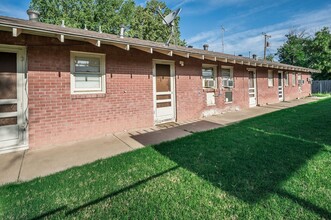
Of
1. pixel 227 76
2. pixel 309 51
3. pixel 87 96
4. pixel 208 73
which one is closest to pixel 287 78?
pixel 227 76

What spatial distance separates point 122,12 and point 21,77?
78.3ft

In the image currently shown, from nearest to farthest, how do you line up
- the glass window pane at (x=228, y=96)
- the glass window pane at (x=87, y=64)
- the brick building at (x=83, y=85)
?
1. the brick building at (x=83, y=85)
2. the glass window pane at (x=87, y=64)
3. the glass window pane at (x=228, y=96)

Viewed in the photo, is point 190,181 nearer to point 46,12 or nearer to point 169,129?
point 169,129

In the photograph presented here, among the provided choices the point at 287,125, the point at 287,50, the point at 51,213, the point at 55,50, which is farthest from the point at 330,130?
the point at 287,50

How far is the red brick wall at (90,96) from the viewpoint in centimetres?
459

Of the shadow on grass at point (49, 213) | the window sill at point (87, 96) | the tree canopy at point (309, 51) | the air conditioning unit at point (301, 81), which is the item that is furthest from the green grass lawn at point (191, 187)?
the tree canopy at point (309, 51)

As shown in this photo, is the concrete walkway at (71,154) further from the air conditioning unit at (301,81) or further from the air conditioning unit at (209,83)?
the air conditioning unit at (301,81)

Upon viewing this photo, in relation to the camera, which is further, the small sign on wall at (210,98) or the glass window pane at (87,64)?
the small sign on wall at (210,98)

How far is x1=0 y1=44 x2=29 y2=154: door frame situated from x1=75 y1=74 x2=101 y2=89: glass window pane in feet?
3.80

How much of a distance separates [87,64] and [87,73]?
0.26 m

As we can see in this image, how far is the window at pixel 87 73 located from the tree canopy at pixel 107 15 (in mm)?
17169

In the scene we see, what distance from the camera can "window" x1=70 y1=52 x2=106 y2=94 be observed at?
516 cm

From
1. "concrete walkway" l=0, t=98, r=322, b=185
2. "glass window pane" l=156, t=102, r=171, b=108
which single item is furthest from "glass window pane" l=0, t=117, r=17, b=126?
"glass window pane" l=156, t=102, r=171, b=108

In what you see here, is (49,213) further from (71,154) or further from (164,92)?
(164,92)
